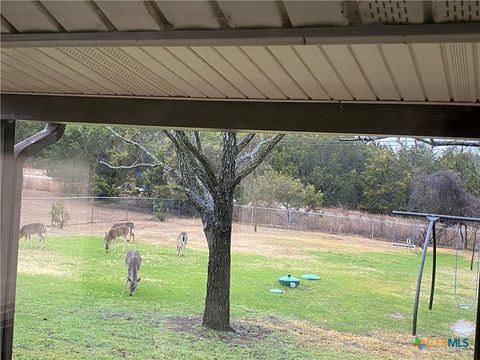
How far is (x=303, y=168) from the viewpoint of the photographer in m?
2.37

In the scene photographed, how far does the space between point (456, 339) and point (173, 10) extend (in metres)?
1.95

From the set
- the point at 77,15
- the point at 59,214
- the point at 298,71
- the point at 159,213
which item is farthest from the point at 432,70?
the point at 59,214

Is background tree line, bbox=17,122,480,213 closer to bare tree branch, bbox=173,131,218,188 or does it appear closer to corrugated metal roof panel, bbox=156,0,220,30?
bare tree branch, bbox=173,131,218,188

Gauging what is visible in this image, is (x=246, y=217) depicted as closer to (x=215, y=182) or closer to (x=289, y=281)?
(x=215, y=182)

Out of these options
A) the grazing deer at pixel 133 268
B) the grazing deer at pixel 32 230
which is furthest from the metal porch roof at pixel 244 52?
the grazing deer at pixel 133 268

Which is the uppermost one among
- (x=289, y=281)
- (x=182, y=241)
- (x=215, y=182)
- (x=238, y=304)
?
(x=215, y=182)

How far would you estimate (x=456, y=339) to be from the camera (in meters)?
2.13

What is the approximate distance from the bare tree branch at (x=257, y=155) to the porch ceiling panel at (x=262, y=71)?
2.83 feet

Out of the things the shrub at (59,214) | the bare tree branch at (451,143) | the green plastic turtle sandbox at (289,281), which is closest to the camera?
the bare tree branch at (451,143)

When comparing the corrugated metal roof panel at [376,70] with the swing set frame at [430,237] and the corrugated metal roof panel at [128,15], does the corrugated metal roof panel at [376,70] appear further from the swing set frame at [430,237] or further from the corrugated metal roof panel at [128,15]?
the swing set frame at [430,237]

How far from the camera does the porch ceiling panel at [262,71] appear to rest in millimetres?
965

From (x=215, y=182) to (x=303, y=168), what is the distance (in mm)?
565

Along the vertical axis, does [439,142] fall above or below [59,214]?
above

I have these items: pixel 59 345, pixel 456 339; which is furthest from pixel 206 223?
pixel 456 339
